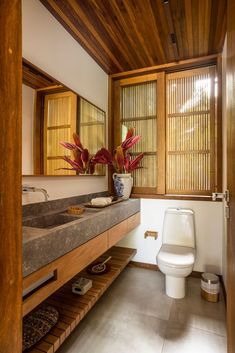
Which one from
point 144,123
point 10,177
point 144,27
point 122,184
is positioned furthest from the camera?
point 144,123

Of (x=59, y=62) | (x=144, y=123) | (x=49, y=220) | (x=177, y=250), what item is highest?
(x=59, y=62)

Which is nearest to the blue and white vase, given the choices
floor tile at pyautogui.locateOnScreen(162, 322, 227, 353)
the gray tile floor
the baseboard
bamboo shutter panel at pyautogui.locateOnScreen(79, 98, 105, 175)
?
bamboo shutter panel at pyautogui.locateOnScreen(79, 98, 105, 175)

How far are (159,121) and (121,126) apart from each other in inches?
21.4

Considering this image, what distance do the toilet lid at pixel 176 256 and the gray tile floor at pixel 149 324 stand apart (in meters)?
0.40

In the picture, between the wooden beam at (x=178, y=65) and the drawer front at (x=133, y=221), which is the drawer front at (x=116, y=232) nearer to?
the drawer front at (x=133, y=221)

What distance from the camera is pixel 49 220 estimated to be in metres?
1.58

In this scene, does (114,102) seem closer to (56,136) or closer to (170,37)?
(170,37)

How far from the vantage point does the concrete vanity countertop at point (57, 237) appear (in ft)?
3.03

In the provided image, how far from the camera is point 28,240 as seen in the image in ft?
3.01

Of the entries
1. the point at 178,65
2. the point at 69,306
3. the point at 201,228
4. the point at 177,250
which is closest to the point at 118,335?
the point at 69,306

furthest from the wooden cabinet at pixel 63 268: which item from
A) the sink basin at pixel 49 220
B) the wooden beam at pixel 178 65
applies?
the wooden beam at pixel 178 65

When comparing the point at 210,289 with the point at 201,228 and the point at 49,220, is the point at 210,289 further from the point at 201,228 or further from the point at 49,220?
the point at 49,220

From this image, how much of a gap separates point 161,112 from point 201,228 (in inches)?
59.1

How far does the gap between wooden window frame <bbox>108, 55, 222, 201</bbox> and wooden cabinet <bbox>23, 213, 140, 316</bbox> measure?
101 cm
